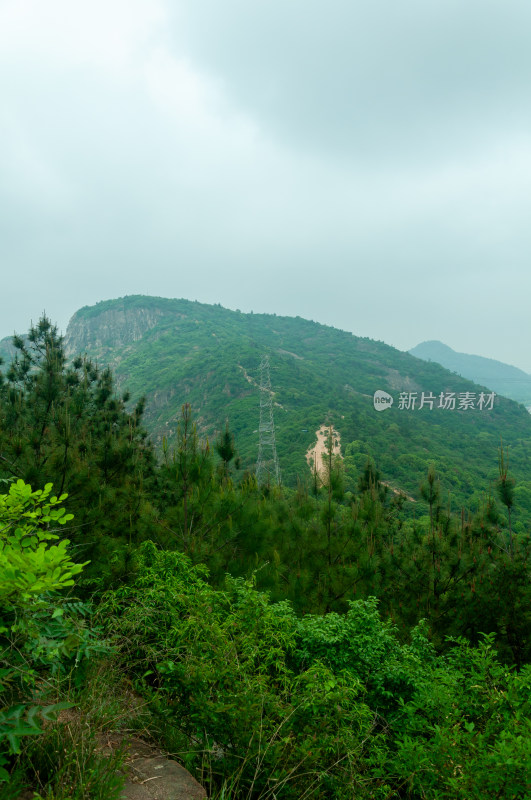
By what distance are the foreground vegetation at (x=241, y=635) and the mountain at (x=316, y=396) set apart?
209 centimetres

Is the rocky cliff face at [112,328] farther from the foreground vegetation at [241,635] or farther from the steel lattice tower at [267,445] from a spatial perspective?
the foreground vegetation at [241,635]

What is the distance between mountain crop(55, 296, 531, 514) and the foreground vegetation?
6.87ft

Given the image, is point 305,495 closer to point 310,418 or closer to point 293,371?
point 310,418

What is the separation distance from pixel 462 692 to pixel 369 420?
48934mm

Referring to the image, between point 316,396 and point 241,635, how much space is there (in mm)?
58560

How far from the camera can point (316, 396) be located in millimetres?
61375

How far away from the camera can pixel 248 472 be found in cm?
858

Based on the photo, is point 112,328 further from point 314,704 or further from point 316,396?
point 314,704

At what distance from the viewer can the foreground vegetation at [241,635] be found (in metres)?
2.18

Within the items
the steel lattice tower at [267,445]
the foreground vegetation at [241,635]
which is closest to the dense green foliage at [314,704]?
the foreground vegetation at [241,635]

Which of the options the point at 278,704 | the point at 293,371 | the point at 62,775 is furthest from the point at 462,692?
the point at 293,371

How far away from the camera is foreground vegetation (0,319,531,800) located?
7.14 feet
